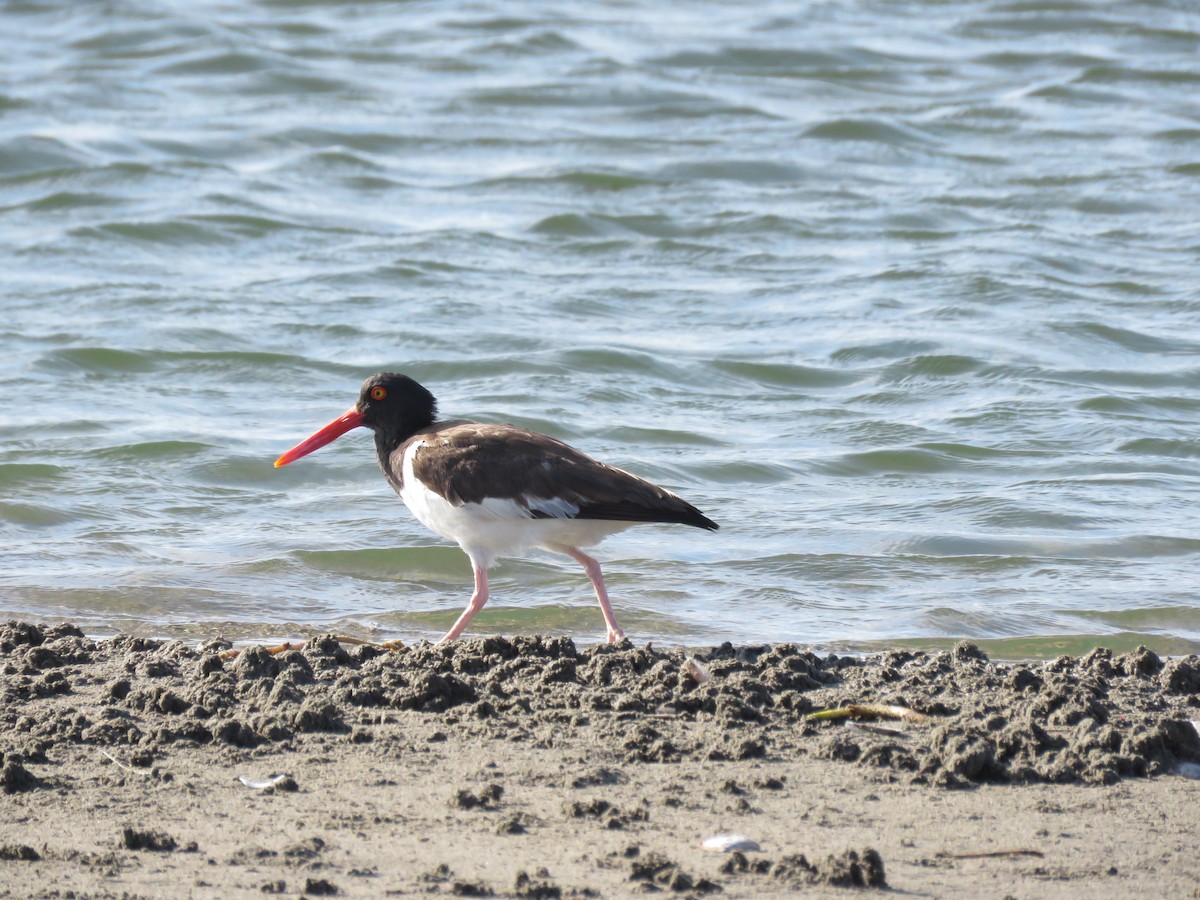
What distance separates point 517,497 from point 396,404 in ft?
3.41

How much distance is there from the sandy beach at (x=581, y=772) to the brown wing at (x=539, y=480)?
2.10 feet

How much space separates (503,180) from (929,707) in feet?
36.6

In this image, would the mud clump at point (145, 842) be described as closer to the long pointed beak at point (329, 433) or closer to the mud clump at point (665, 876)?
the mud clump at point (665, 876)

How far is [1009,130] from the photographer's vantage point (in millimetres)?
17359

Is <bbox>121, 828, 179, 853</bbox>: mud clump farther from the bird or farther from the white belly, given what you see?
the white belly

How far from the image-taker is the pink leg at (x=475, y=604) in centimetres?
626

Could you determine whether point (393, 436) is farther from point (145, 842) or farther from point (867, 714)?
point (145, 842)

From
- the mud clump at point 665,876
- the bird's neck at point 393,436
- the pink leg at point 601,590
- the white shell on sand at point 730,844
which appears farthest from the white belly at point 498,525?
the mud clump at point 665,876

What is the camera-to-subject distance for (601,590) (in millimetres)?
6500

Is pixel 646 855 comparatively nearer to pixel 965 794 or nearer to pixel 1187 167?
pixel 965 794

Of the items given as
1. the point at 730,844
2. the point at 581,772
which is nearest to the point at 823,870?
the point at 730,844

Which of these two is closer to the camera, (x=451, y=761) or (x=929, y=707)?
(x=451, y=761)

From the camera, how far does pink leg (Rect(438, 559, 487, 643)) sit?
6262mm

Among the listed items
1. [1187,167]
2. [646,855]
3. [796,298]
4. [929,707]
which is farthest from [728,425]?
[1187,167]
